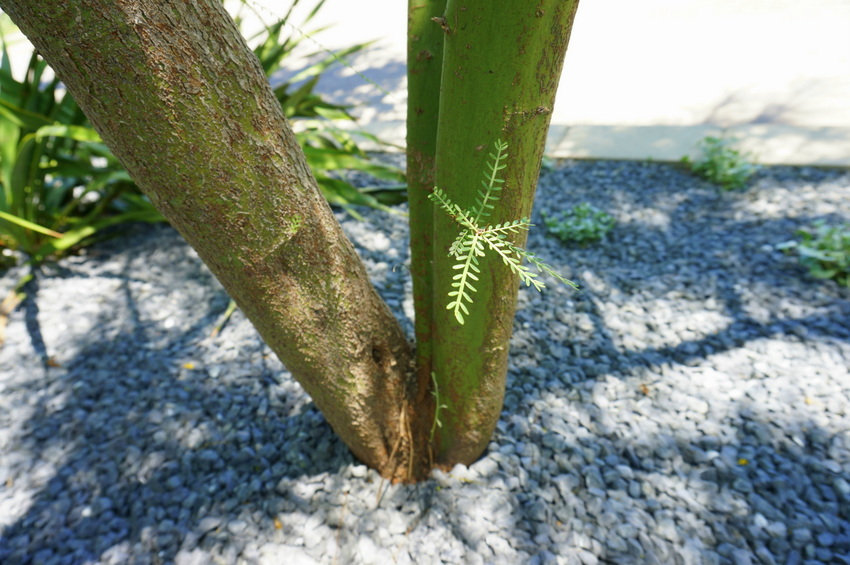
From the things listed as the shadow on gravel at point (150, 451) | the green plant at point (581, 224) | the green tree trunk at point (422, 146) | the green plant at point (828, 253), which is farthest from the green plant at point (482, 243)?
the green plant at point (828, 253)

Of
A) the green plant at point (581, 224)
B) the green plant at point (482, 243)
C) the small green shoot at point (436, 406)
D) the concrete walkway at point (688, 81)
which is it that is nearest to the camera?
the green plant at point (482, 243)

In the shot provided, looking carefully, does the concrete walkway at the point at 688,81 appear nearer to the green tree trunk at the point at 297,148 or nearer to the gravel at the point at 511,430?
the gravel at the point at 511,430

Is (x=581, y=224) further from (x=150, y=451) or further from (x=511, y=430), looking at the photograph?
(x=150, y=451)

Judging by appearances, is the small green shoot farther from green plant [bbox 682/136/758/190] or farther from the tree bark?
green plant [bbox 682/136/758/190]

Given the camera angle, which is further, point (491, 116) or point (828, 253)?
point (828, 253)

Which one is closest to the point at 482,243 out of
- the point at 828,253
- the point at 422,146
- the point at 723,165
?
the point at 422,146

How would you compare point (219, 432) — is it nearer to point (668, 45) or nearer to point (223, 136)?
point (223, 136)
